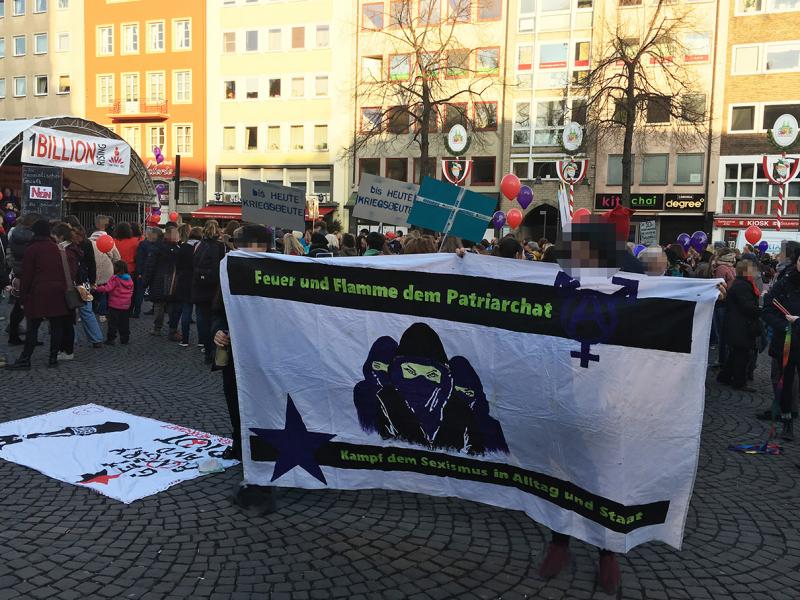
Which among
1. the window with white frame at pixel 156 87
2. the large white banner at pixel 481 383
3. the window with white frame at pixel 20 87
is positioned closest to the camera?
the large white banner at pixel 481 383

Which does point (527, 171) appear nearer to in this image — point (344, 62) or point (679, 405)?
point (344, 62)

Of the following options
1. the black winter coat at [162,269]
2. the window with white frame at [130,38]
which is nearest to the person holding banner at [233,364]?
the black winter coat at [162,269]

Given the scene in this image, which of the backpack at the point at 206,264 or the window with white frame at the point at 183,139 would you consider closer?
the backpack at the point at 206,264

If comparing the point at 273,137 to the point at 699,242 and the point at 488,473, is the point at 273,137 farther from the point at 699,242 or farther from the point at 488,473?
the point at 488,473

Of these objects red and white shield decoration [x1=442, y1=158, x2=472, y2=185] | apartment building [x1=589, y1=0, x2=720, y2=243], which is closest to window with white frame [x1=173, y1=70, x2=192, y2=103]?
red and white shield decoration [x1=442, y1=158, x2=472, y2=185]

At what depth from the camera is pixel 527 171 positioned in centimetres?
3972

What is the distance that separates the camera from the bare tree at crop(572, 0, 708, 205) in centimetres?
3062

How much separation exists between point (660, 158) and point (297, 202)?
114 feet

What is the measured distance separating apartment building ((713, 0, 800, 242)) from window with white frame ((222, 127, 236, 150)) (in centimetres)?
2876

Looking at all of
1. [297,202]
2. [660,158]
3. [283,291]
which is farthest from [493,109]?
[283,291]

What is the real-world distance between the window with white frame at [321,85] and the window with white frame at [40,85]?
2119 cm

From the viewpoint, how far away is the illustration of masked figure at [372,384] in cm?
430

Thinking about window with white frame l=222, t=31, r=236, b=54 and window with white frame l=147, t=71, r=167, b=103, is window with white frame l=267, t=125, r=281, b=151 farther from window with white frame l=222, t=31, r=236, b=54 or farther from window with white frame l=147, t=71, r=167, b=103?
window with white frame l=147, t=71, r=167, b=103

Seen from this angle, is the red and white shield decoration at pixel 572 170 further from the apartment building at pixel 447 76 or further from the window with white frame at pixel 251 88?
the window with white frame at pixel 251 88
